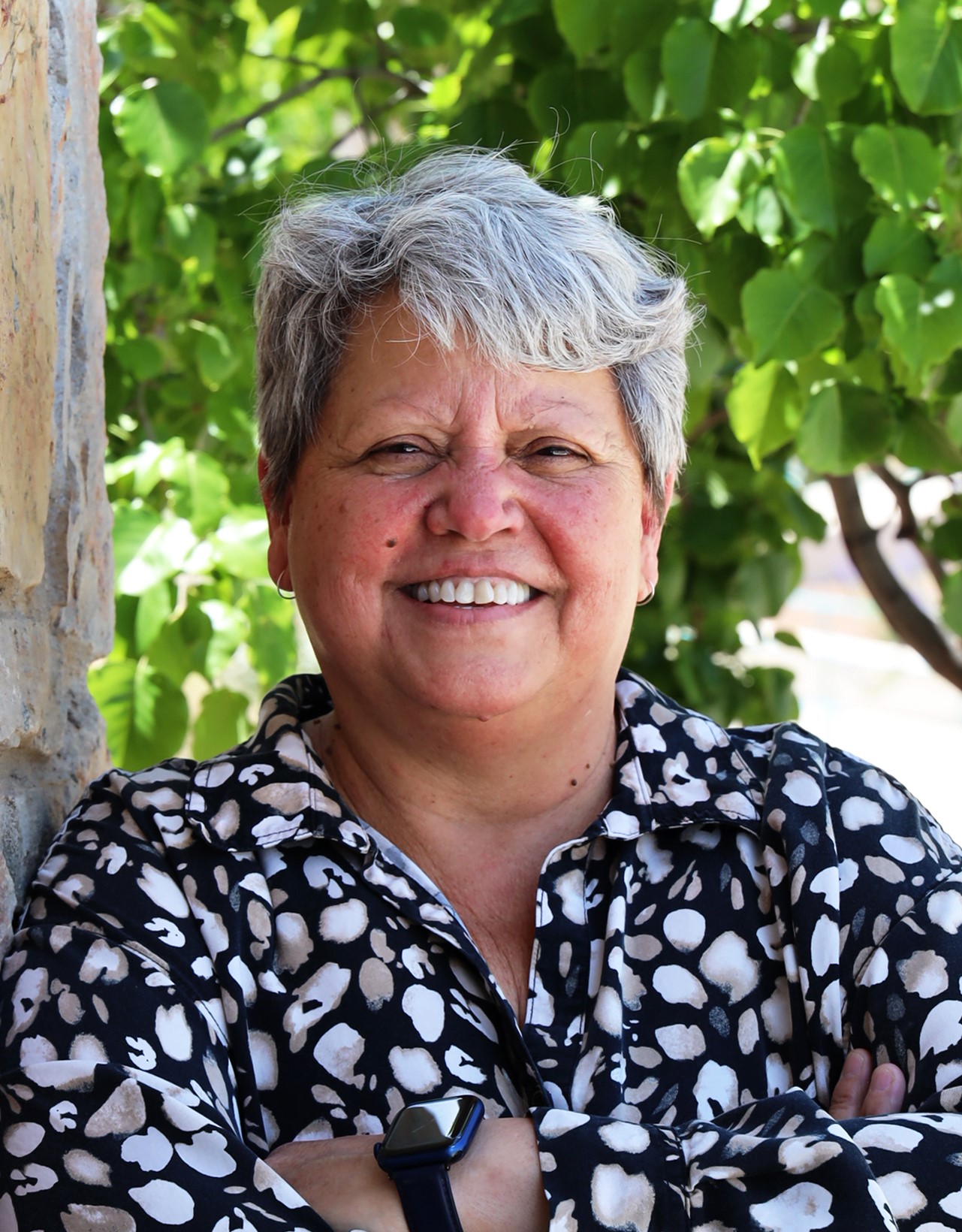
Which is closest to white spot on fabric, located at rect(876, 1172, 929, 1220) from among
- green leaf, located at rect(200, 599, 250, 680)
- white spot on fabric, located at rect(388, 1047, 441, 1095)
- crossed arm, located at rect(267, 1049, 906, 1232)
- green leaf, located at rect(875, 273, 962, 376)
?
crossed arm, located at rect(267, 1049, 906, 1232)

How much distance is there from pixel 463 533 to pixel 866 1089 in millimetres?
661

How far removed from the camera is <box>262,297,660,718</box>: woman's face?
1.42 m

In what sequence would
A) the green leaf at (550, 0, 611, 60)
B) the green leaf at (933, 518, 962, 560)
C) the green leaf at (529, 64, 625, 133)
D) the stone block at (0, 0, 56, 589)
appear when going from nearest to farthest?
the stone block at (0, 0, 56, 589)
the green leaf at (550, 0, 611, 60)
the green leaf at (529, 64, 625, 133)
the green leaf at (933, 518, 962, 560)

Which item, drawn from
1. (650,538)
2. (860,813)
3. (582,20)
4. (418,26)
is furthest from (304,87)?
(860,813)

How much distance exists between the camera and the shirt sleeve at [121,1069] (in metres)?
1.17

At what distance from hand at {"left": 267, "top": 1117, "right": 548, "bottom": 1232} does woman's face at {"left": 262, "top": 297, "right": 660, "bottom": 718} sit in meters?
0.43

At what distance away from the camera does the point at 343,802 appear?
58.3 inches

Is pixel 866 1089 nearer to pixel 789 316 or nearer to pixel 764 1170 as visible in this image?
pixel 764 1170

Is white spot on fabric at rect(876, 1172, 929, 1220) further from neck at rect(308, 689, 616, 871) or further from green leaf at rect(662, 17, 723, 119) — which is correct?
green leaf at rect(662, 17, 723, 119)

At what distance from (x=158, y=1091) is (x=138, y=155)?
1.77 m

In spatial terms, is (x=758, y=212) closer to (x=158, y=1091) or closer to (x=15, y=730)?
(x=15, y=730)

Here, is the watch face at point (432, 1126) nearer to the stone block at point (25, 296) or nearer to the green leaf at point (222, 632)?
the stone block at point (25, 296)

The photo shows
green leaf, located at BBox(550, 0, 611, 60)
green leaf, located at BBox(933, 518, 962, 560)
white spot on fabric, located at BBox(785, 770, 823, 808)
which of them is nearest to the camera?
white spot on fabric, located at BBox(785, 770, 823, 808)

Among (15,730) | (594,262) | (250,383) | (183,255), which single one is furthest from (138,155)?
(15,730)
